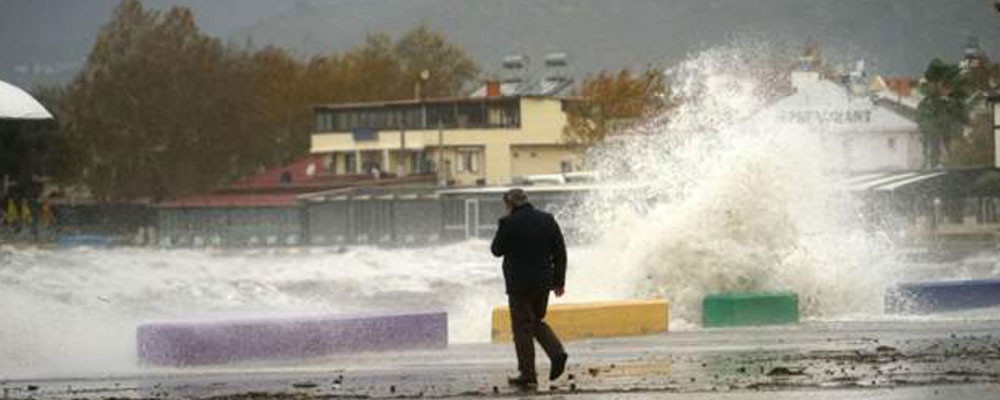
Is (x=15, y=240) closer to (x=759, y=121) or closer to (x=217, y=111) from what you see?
(x=217, y=111)

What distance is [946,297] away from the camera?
3061cm

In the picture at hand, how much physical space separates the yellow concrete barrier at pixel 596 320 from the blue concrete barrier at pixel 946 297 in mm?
5367

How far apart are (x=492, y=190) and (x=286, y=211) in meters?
14.6

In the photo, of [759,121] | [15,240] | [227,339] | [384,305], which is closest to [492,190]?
[15,240]

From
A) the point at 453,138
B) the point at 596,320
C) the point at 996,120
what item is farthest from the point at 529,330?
the point at 453,138

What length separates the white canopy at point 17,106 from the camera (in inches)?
1357

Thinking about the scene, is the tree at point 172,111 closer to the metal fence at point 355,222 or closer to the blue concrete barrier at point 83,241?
the metal fence at point 355,222

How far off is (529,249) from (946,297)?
1387 centimetres

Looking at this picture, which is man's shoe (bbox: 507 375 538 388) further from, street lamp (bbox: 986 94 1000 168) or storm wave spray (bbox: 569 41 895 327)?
street lamp (bbox: 986 94 1000 168)

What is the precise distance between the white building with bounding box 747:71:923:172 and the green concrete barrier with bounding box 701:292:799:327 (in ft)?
259

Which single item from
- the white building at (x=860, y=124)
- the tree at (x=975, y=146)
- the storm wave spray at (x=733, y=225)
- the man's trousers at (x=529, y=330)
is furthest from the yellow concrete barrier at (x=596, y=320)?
the tree at (x=975, y=146)

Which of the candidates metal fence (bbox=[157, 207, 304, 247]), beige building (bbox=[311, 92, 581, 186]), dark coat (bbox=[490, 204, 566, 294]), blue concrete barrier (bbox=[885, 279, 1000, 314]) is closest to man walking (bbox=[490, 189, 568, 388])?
dark coat (bbox=[490, 204, 566, 294])

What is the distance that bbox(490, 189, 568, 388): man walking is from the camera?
18.0 meters

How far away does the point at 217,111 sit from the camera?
474ft
